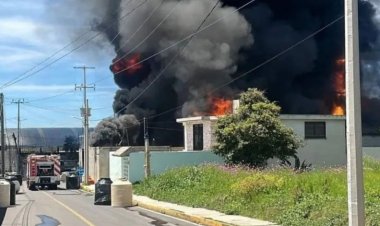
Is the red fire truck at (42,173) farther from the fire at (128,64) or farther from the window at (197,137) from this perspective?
the fire at (128,64)

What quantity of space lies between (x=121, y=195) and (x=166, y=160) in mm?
14367

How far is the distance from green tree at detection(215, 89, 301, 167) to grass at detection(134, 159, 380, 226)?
210 inches

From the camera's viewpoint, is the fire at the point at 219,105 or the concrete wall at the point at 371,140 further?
the fire at the point at 219,105

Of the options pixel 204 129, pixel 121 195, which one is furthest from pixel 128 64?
pixel 121 195

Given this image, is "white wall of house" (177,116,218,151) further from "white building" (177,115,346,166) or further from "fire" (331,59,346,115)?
"fire" (331,59,346,115)

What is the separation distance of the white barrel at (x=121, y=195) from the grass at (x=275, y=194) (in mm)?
1799

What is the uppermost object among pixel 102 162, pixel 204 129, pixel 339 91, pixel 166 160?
pixel 339 91

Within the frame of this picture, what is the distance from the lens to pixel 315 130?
139ft

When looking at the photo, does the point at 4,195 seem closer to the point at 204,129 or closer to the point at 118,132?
the point at 204,129

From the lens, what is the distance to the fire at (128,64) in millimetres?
84062

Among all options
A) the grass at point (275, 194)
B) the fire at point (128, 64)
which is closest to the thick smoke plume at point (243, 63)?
the fire at point (128, 64)

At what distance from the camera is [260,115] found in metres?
35.5

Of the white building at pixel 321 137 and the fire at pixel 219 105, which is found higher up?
the fire at pixel 219 105

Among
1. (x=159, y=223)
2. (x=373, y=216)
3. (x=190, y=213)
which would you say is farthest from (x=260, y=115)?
(x=373, y=216)
